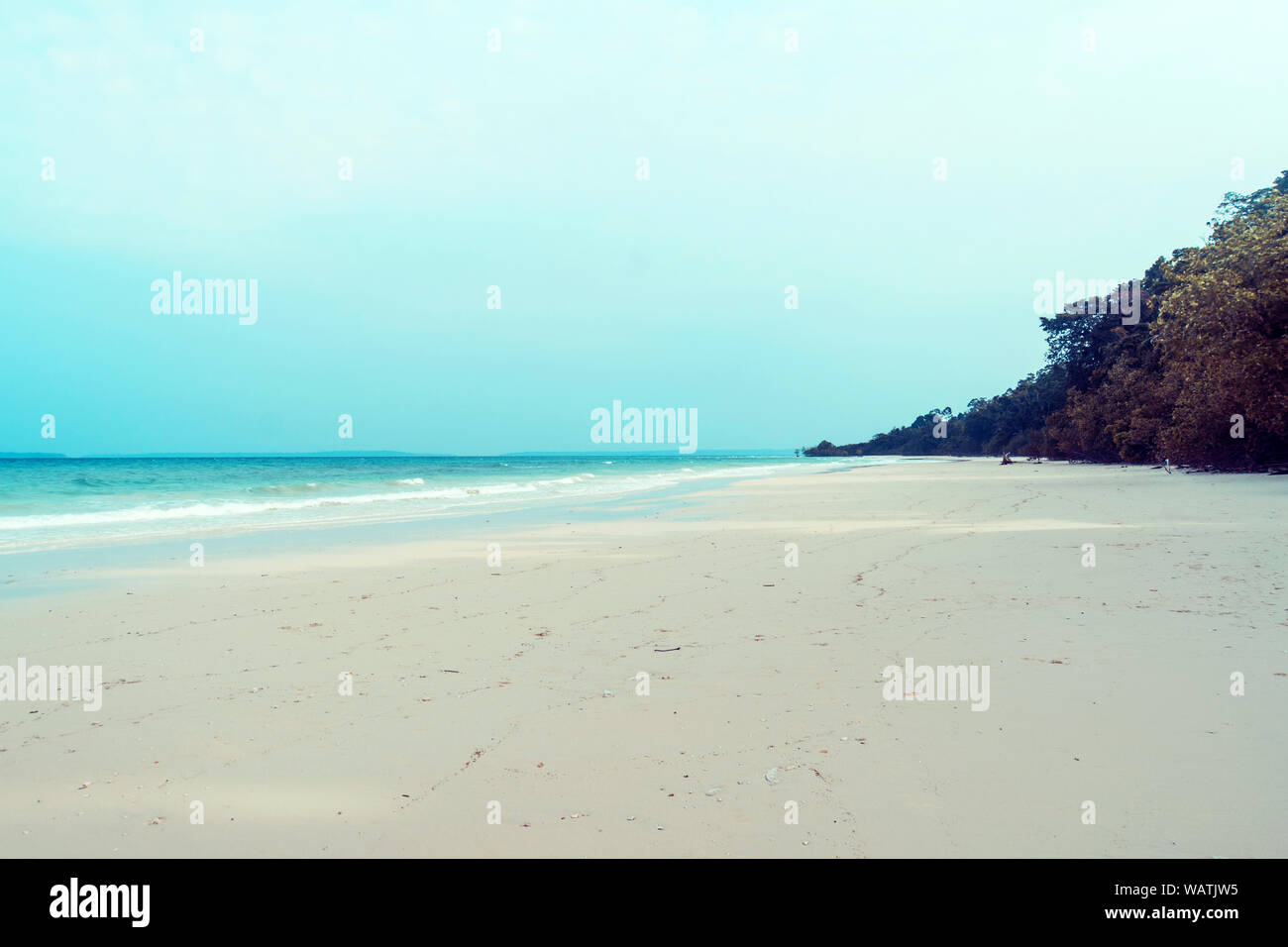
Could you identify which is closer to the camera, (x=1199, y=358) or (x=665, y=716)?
(x=665, y=716)

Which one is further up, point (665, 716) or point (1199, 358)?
point (1199, 358)

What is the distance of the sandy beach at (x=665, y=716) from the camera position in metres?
2.89

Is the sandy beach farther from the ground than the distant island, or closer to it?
closer to it

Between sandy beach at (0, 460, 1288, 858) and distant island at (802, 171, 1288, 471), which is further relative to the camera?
distant island at (802, 171, 1288, 471)

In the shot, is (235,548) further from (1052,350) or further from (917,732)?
(1052,350)

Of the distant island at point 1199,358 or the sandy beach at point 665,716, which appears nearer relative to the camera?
the sandy beach at point 665,716

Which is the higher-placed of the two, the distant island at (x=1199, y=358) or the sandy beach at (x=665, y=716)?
the distant island at (x=1199, y=358)

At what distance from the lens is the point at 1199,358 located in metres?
21.7

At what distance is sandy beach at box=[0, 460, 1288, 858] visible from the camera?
2893 millimetres

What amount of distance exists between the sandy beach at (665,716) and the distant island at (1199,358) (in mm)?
14206

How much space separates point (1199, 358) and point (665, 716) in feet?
78.5

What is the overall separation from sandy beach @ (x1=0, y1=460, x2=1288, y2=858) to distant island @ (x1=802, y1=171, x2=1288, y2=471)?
46.6 ft
